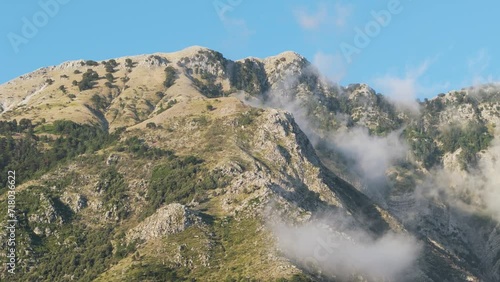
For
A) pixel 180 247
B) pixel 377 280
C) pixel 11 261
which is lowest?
pixel 11 261

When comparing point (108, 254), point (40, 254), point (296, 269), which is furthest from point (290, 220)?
point (40, 254)

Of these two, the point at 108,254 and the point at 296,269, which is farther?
the point at 108,254

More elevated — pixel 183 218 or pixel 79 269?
pixel 183 218

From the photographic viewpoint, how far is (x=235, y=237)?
18950 centimetres

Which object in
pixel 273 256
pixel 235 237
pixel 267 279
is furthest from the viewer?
pixel 235 237

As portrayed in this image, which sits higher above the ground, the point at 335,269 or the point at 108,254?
the point at 335,269

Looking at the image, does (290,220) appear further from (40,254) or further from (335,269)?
(40,254)

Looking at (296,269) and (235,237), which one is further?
(235,237)

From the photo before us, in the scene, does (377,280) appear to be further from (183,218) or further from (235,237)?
(183,218)

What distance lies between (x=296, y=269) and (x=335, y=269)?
18.6 m

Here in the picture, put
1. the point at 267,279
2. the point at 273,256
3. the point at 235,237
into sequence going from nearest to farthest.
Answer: the point at 267,279, the point at 273,256, the point at 235,237

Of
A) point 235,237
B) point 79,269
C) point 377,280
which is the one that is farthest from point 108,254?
point 377,280

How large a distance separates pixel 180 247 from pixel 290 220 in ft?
103

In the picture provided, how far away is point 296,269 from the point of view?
169375 mm
